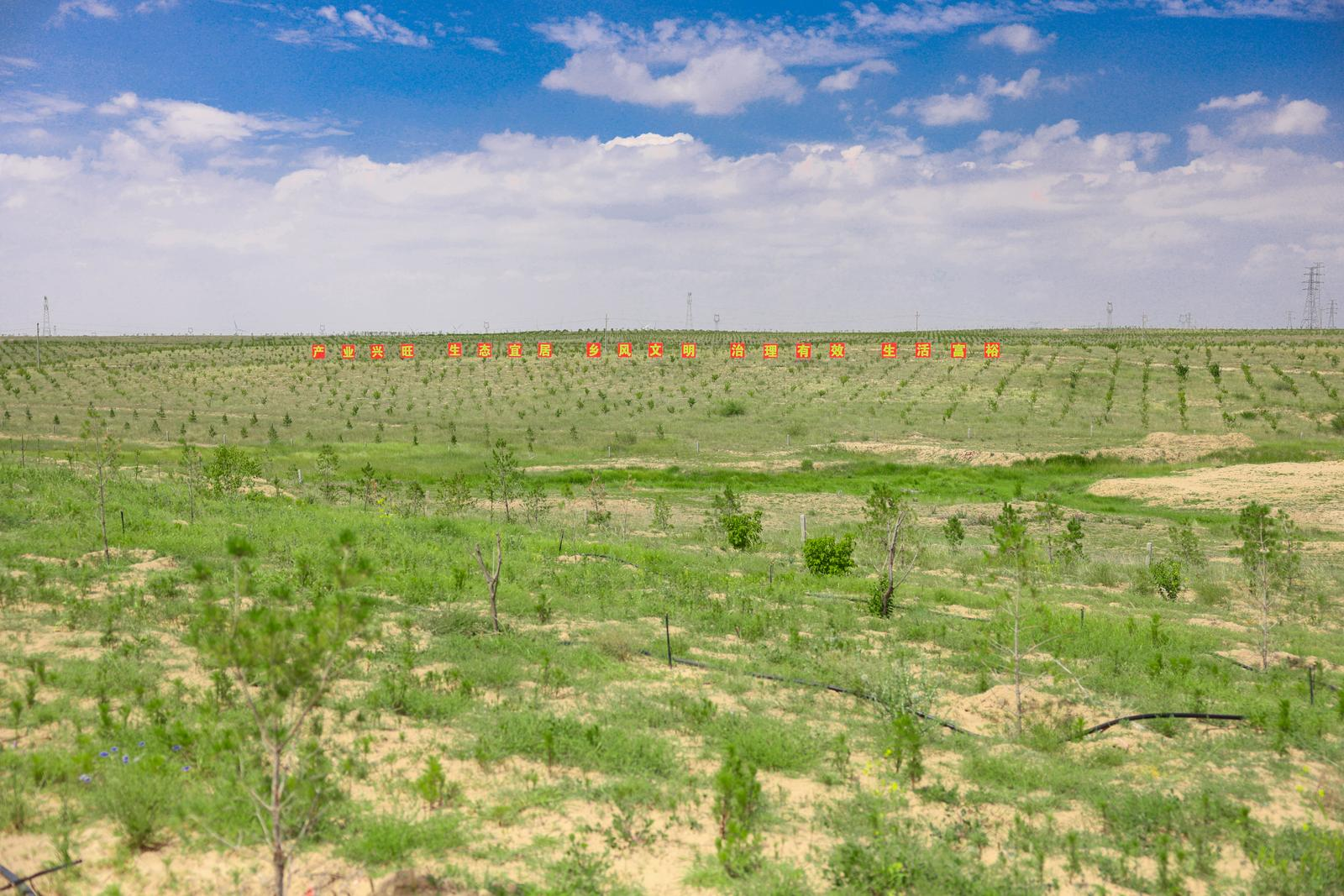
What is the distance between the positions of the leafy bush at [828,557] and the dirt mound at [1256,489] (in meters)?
19.2

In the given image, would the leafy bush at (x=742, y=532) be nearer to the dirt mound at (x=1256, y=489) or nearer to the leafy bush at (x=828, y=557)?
the leafy bush at (x=828, y=557)

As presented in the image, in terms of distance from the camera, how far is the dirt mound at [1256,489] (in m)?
29.3

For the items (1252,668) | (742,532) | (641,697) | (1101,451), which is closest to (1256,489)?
(1101,451)

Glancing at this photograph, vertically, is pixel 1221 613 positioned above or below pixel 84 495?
below

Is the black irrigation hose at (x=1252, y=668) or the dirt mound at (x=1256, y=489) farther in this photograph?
the dirt mound at (x=1256, y=489)

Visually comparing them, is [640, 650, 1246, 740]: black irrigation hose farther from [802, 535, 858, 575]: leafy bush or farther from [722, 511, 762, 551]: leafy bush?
[722, 511, 762, 551]: leafy bush

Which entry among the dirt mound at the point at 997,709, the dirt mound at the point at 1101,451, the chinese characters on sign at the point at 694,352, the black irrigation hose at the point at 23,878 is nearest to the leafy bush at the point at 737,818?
the dirt mound at the point at 997,709

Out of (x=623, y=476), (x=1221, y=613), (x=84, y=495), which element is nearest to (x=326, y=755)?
(x=84, y=495)

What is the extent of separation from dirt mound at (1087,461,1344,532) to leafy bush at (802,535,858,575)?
19.2 m

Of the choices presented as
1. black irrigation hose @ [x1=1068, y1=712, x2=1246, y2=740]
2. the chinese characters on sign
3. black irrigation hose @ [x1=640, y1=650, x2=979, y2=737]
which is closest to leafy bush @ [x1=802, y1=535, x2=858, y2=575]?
black irrigation hose @ [x1=640, y1=650, x2=979, y2=737]

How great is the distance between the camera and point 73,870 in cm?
590

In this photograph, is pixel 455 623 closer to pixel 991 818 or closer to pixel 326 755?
pixel 326 755

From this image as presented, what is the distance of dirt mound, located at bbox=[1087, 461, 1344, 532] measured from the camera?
2927 centimetres

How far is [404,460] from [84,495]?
2137 centimetres
